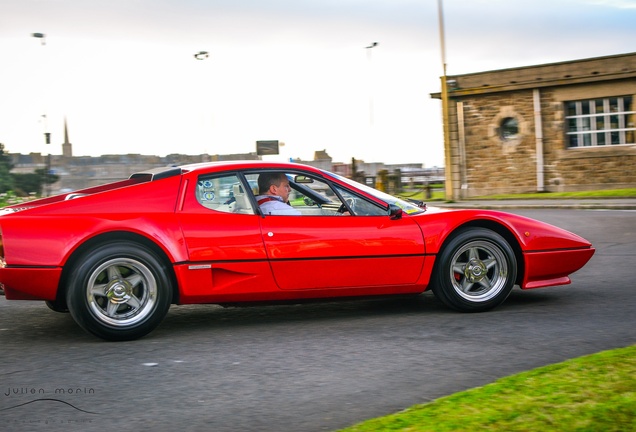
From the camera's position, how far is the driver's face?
20.1ft

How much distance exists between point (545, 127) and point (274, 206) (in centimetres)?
2905

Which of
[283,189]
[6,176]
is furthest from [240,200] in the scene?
[6,176]

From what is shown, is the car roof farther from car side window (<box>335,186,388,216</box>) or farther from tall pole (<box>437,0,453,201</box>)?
tall pole (<box>437,0,453,201</box>)

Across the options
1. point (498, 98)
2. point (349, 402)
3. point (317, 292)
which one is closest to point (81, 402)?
point (349, 402)

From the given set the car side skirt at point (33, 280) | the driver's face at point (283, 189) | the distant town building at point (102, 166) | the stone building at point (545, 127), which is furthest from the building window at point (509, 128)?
the car side skirt at point (33, 280)

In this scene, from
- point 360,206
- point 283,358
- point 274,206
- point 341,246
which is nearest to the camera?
point 283,358

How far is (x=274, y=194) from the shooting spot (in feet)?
20.0

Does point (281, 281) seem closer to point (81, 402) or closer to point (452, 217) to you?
point (452, 217)

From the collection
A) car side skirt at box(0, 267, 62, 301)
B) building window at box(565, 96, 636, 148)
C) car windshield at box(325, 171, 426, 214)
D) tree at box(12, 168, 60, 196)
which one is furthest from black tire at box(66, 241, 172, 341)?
tree at box(12, 168, 60, 196)

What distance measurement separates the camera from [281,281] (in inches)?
226

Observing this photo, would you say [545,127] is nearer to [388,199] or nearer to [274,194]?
[388,199]

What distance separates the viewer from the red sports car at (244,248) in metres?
5.40

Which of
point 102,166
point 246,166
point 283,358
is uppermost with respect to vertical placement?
point 102,166

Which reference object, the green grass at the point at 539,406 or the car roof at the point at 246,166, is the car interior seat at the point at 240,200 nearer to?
the car roof at the point at 246,166
